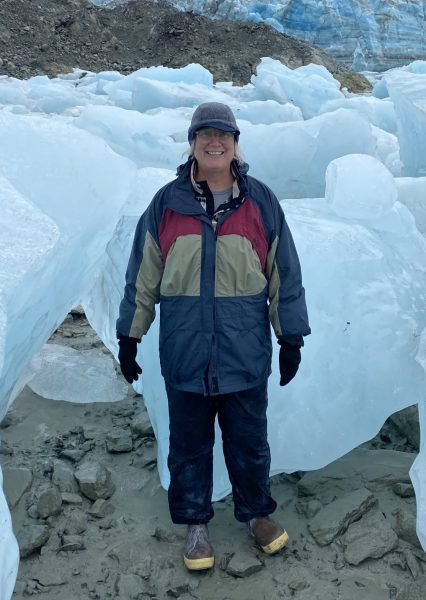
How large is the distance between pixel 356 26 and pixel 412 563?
95.7 feet

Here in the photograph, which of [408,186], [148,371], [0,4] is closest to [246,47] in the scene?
[0,4]

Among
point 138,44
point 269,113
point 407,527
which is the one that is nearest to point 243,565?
point 407,527

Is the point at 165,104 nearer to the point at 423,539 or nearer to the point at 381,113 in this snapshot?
the point at 381,113

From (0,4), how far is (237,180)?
1948 centimetres

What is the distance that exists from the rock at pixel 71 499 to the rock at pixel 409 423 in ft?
3.77

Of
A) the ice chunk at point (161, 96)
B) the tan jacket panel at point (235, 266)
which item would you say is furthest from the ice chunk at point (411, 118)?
the ice chunk at point (161, 96)

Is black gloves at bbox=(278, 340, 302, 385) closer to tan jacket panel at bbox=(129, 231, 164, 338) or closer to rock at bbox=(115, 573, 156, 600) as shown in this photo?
tan jacket panel at bbox=(129, 231, 164, 338)

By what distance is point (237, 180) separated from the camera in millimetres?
1615

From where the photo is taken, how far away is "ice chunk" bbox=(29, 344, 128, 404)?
2615 millimetres

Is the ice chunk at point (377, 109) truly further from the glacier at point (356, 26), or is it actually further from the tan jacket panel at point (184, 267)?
the glacier at point (356, 26)

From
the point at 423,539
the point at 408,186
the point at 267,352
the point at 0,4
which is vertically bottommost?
the point at 423,539

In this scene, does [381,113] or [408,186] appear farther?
[381,113]

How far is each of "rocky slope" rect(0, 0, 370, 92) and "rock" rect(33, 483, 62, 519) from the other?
15.4 metres

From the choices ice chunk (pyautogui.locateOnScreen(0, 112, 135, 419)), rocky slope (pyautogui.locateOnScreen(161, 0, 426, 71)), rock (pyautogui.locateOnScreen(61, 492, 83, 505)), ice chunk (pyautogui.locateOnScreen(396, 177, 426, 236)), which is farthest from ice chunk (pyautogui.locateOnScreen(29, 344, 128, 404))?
rocky slope (pyautogui.locateOnScreen(161, 0, 426, 71))
